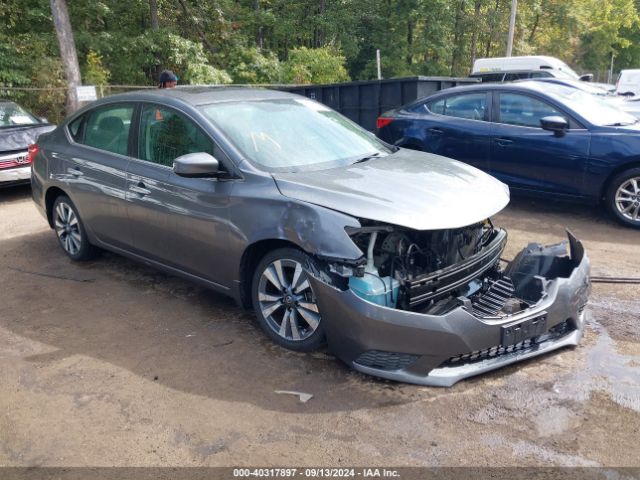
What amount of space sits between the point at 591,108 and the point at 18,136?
826 centimetres

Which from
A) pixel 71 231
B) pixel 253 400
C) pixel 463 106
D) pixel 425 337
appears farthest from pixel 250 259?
pixel 463 106

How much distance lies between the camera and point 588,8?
1426 inches

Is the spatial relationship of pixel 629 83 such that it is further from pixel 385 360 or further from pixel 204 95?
pixel 385 360

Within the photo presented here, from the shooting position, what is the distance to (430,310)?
132 inches

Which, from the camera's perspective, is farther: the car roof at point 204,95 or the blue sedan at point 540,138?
the blue sedan at point 540,138

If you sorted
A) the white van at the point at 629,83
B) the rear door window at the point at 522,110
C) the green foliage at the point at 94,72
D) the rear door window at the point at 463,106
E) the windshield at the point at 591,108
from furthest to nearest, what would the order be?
the white van at the point at 629,83 < the green foliage at the point at 94,72 < the rear door window at the point at 463,106 < the rear door window at the point at 522,110 < the windshield at the point at 591,108

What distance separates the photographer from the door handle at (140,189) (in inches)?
182

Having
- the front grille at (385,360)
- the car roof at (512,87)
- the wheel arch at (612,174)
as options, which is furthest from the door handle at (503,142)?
the front grille at (385,360)

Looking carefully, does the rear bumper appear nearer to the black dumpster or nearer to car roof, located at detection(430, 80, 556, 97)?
the black dumpster

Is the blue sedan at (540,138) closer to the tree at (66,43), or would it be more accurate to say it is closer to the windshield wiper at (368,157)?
the windshield wiper at (368,157)

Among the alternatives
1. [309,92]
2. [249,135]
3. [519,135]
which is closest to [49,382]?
[249,135]

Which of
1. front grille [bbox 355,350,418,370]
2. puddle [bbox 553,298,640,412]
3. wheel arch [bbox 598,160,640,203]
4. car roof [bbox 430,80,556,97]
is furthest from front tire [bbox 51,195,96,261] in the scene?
wheel arch [bbox 598,160,640,203]

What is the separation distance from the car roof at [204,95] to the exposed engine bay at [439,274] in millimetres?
1899

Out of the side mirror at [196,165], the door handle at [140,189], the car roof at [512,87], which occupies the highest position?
the car roof at [512,87]
